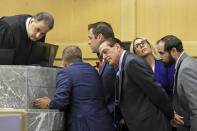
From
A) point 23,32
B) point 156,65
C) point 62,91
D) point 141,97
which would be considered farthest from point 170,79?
point 23,32

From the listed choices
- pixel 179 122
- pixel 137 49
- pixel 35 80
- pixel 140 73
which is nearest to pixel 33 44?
pixel 35 80

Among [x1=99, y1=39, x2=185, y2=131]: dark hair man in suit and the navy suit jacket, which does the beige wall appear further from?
[x1=99, y1=39, x2=185, y2=131]: dark hair man in suit

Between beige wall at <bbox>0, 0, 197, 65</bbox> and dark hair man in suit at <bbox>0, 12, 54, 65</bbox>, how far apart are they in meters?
1.84

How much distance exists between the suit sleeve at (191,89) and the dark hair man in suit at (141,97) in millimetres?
178

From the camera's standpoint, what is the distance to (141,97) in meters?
2.83

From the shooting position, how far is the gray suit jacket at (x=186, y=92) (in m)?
2.89

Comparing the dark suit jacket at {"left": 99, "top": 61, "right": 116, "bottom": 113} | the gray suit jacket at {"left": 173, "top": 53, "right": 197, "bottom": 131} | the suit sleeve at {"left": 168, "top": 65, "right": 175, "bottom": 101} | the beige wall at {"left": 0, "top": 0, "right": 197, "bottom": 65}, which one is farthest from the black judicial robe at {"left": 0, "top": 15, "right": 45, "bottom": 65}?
the beige wall at {"left": 0, "top": 0, "right": 197, "bottom": 65}

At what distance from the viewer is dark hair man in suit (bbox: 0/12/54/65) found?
357 cm

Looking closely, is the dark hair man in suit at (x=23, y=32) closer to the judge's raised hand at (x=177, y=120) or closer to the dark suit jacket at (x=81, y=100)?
the dark suit jacket at (x=81, y=100)

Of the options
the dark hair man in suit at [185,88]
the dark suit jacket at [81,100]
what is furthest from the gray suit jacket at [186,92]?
the dark suit jacket at [81,100]

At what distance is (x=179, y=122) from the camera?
3.04m

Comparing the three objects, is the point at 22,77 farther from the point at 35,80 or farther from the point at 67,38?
the point at 67,38

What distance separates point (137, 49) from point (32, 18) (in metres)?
1.10

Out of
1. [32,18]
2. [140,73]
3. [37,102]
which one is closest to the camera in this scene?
[140,73]
